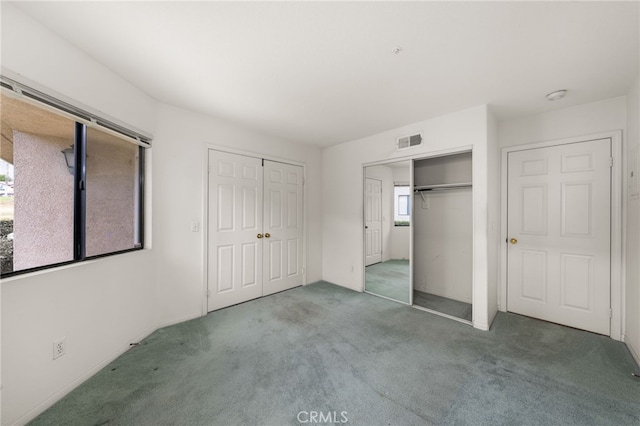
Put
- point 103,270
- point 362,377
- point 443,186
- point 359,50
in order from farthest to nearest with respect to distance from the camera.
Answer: point 443,186 → point 103,270 → point 362,377 → point 359,50

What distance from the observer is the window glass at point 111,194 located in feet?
6.13

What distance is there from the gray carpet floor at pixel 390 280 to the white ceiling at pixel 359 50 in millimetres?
2633

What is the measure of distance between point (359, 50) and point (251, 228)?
256 cm

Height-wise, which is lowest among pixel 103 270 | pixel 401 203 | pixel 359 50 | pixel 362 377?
pixel 362 377

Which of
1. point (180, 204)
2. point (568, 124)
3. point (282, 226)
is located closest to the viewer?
point (568, 124)

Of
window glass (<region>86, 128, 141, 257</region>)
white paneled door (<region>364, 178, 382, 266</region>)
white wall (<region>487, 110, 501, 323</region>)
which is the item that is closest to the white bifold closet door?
window glass (<region>86, 128, 141, 257</region>)

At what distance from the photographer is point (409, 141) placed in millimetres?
3086

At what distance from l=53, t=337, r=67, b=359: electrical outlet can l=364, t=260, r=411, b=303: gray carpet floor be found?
134 inches

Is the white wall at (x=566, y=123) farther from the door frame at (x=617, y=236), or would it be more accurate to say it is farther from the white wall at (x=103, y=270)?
the white wall at (x=103, y=270)

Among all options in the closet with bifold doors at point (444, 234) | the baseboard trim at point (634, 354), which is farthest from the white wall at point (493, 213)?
the baseboard trim at point (634, 354)

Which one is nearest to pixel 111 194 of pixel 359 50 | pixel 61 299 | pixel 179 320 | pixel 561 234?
pixel 61 299

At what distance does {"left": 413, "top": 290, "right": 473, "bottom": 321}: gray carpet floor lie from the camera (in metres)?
2.92

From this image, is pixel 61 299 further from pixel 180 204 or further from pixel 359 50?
pixel 359 50

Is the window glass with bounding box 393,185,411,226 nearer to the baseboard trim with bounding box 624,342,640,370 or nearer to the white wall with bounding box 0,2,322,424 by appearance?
the white wall with bounding box 0,2,322,424
